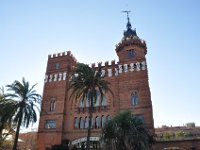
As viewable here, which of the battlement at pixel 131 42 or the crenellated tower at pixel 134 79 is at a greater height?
the battlement at pixel 131 42

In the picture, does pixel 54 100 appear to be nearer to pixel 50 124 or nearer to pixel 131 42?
pixel 50 124

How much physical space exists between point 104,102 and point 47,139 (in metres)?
11.2

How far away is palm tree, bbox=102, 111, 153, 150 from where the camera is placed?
2272 cm

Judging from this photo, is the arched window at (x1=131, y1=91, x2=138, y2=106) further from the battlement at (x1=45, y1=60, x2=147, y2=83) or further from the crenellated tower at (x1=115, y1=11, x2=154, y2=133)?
the battlement at (x1=45, y1=60, x2=147, y2=83)

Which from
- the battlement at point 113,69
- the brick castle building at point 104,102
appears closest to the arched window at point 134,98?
the brick castle building at point 104,102

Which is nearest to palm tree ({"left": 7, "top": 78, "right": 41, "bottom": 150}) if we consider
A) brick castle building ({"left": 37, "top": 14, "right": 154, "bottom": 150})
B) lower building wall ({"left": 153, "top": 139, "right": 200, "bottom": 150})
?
brick castle building ({"left": 37, "top": 14, "right": 154, "bottom": 150})

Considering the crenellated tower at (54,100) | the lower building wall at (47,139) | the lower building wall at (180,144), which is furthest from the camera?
the crenellated tower at (54,100)

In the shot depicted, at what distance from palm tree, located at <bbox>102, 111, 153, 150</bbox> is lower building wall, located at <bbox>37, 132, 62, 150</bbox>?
11.3 metres

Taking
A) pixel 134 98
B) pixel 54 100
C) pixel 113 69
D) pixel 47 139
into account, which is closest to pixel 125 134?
pixel 134 98

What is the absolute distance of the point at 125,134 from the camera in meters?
23.2

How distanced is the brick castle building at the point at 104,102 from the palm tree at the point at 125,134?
607 centimetres

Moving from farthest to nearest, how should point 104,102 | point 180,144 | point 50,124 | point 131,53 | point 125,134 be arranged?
point 50,124 < point 131,53 < point 104,102 < point 180,144 < point 125,134

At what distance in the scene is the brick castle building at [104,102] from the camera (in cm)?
3161

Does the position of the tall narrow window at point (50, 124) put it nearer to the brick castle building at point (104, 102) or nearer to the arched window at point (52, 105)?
the brick castle building at point (104, 102)
